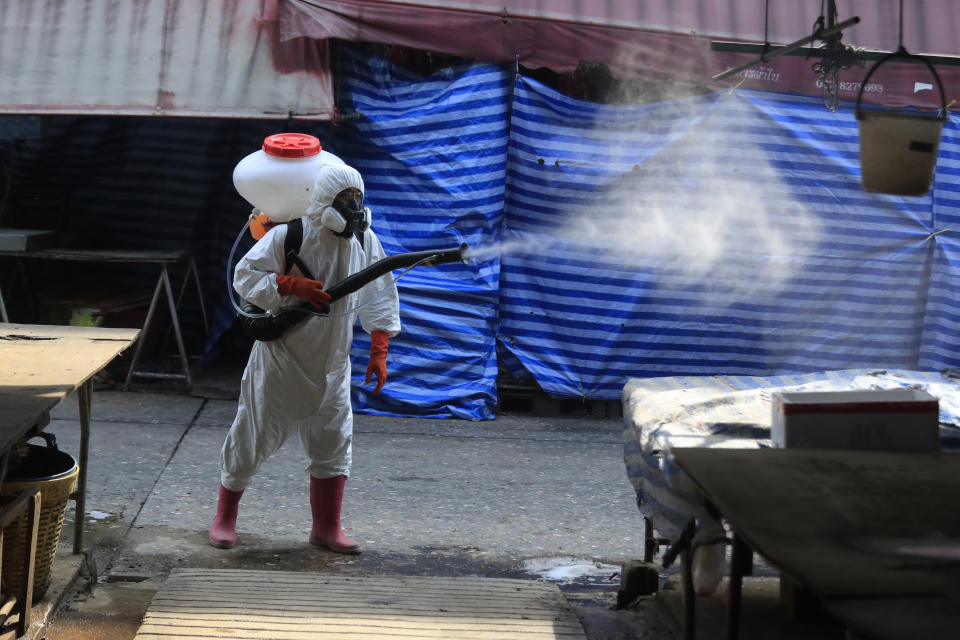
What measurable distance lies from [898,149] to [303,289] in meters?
2.56

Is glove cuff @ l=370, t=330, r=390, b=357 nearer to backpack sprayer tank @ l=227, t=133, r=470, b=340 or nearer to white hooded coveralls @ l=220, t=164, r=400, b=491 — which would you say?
white hooded coveralls @ l=220, t=164, r=400, b=491

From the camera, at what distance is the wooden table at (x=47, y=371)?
3564mm

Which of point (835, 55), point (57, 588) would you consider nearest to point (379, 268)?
point (57, 588)

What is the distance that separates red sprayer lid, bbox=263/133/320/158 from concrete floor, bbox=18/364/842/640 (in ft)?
6.15

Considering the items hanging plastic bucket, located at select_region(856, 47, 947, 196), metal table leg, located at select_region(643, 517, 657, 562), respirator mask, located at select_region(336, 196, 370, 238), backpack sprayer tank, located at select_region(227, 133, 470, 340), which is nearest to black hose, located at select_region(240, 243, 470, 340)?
backpack sprayer tank, located at select_region(227, 133, 470, 340)

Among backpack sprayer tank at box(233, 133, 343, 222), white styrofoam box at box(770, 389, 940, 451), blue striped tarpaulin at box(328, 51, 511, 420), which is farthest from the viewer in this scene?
blue striped tarpaulin at box(328, 51, 511, 420)

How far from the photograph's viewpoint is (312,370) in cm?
509

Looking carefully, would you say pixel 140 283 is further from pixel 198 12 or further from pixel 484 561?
pixel 484 561

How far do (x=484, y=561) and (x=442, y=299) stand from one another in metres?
2.88

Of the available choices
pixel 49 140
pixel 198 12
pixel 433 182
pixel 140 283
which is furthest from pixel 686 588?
pixel 49 140

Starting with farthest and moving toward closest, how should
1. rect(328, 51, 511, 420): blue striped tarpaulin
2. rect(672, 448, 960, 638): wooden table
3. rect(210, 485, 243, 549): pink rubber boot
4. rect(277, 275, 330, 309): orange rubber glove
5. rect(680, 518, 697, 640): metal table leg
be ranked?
rect(328, 51, 511, 420): blue striped tarpaulin < rect(210, 485, 243, 549): pink rubber boot < rect(277, 275, 330, 309): orange rubber glove < rect(680, 518, 697, 640): metal table leg < rect(672, 448, 960, 638): wooden table

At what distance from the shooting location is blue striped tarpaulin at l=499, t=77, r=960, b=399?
770cm

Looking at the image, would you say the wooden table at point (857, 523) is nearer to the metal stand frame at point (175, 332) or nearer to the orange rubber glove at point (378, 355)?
the orange rubber glove at point (378, 355)

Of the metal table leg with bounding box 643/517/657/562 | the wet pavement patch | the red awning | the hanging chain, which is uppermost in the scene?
the red awning
